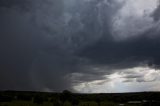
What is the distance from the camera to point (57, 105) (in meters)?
106

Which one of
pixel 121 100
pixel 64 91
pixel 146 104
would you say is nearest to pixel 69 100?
pixel 64 91

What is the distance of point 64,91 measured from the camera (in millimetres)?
141625

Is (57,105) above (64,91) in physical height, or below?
below

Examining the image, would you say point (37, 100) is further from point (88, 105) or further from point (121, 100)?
point (121, 100)

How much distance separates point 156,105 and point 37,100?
173 feet

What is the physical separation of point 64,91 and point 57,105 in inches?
1386

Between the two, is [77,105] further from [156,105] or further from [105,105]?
[156,105]

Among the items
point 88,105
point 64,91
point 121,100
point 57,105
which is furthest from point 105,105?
point 121,100

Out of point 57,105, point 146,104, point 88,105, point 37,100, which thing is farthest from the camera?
point 37,100

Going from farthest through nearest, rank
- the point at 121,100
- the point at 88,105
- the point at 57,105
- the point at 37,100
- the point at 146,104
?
the point at 121,100
the point at 37,100
the point at 146,104
the point at 88,105
the point at 57,105

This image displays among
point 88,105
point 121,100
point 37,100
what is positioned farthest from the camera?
point 121,100

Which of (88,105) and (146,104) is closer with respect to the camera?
(88,105)

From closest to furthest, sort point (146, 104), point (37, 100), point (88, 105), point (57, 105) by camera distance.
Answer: point (57, 105) < point (88, 105) < point (146, 104) < point (37, 100)

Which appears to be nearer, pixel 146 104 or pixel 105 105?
pixel 105 105
